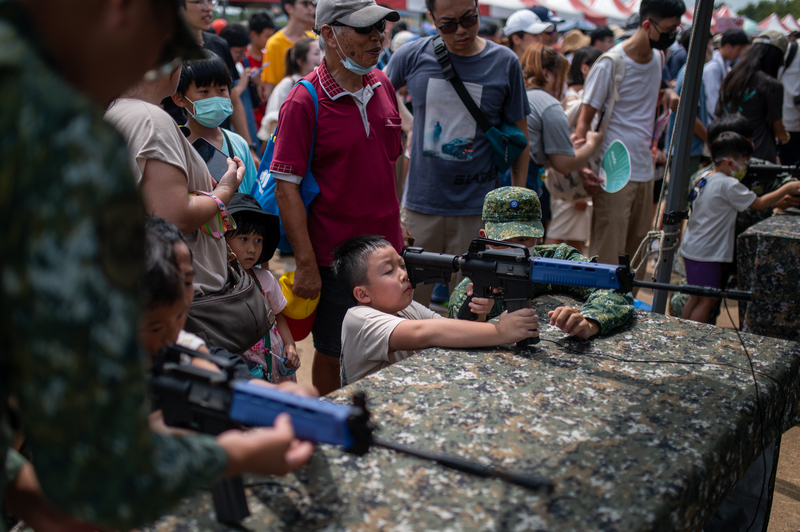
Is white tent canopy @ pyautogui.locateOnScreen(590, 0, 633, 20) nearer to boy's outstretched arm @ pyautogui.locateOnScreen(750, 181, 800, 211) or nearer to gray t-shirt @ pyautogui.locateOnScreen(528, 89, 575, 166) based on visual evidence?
boy's outstretched arm @ pyautogui.locateOnScreen(750, 181, 800, 211)

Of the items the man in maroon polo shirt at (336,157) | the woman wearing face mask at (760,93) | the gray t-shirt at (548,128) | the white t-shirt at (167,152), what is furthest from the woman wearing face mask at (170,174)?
the woman wearing face mask at (760,93)

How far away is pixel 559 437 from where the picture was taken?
1.28 metres

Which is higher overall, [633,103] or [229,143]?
[633,103]

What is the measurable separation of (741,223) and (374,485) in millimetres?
3655

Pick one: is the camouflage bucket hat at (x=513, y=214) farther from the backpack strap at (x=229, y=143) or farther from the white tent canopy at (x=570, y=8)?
the white tent canopy at (x=570, y=8)

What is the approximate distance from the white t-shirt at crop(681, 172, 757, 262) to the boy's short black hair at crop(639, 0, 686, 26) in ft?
3.41

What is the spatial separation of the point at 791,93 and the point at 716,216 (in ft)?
12.5

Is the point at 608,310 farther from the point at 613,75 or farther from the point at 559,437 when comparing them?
the point at 613,75

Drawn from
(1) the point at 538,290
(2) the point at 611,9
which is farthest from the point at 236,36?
(2) the point at 611,9

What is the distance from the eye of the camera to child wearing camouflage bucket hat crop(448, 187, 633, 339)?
1.85m

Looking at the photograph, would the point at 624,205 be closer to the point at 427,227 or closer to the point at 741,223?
the point at 741,223

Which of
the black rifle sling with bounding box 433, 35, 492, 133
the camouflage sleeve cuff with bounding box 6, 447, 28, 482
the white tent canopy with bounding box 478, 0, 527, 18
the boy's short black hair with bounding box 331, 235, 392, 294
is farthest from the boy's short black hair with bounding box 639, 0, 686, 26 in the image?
the white tent canopy with bounding box 478, 0, 527, 18

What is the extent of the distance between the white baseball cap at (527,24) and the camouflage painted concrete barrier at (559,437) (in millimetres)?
3578

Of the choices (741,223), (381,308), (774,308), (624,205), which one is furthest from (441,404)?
(741,223)
